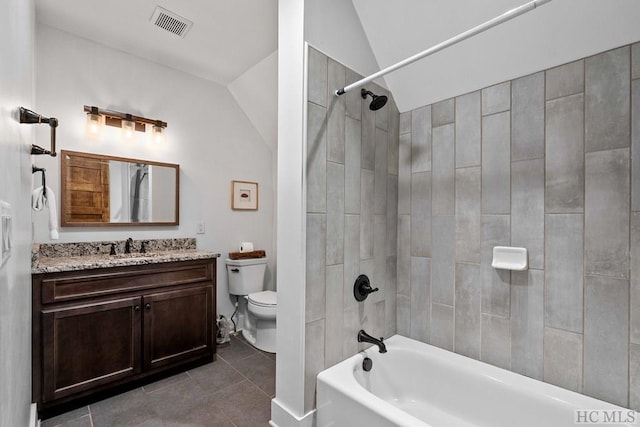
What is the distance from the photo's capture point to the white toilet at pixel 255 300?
2.67m

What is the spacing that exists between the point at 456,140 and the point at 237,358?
2462mm

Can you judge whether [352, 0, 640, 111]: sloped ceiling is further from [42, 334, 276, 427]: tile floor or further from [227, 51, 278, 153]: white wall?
[42, 334, 276, 427]: tile floor

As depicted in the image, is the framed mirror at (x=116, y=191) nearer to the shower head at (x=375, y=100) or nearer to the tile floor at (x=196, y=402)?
the tile floor at (x=196, y=402)

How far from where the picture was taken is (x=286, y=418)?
160 centimetres

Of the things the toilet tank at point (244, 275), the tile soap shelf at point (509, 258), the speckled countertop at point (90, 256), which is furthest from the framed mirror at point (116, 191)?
the tile soap shelf at point (509, 258)

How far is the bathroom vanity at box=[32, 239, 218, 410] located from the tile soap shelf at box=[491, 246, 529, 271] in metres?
2.11

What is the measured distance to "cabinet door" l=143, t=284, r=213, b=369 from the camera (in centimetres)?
216

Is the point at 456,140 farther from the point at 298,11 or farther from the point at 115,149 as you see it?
the point at 115,149

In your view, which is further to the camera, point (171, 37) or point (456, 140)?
point (171, 37)

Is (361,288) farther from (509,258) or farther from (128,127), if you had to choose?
(128,127)

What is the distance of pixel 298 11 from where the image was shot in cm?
153

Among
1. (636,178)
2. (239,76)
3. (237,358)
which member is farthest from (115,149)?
(636,178)

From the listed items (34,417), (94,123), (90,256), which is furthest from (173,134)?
(34,417)

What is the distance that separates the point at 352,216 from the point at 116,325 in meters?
1.79
